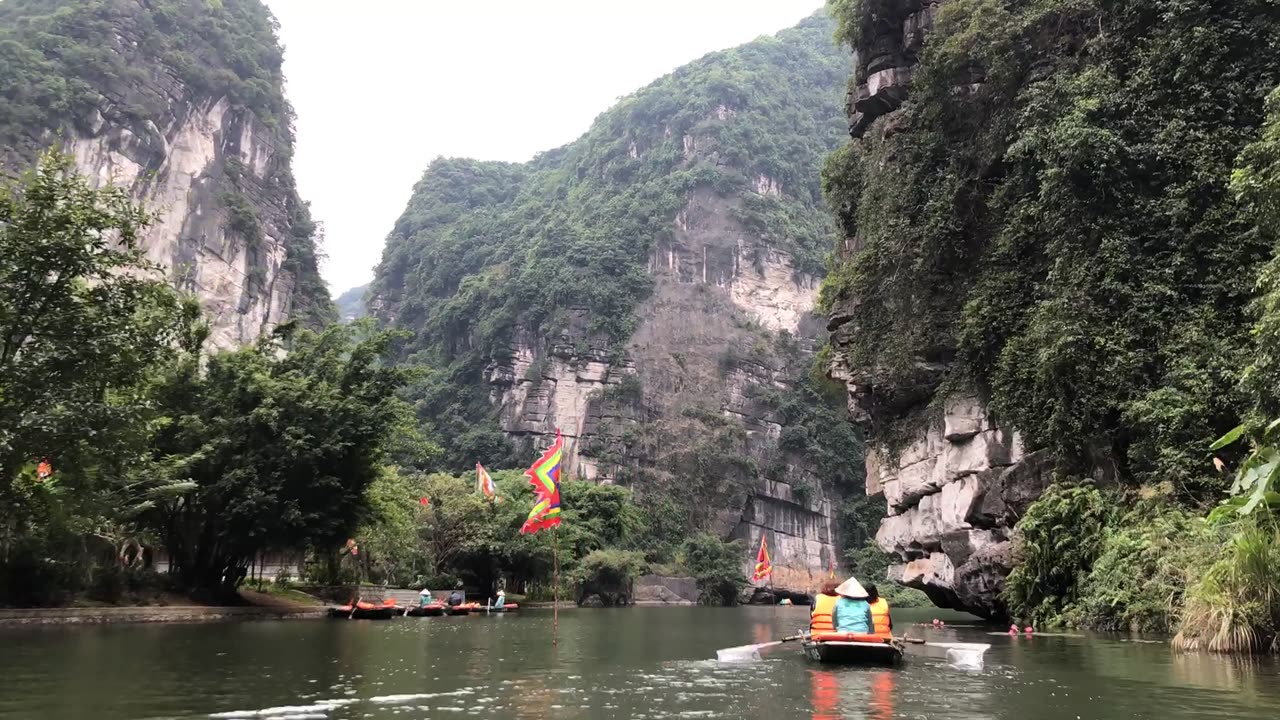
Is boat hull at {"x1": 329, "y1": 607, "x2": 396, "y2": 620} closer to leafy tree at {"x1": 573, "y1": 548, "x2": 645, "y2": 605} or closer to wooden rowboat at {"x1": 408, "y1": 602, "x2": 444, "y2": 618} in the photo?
wooden rowboat at {"x1": 408, "y1": 602, "x2": 444, "y2": 618}

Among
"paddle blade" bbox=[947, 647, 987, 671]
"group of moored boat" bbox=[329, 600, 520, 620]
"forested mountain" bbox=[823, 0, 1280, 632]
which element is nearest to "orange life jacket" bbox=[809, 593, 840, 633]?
"paddle blade" bbox=[947, 647, 987, 671]

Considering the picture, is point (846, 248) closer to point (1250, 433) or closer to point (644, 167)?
point (1250, 433)

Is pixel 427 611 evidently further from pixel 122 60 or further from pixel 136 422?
pixel 122 60

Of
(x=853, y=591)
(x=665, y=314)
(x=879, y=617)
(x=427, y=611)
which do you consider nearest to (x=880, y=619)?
(x=879, y=617)

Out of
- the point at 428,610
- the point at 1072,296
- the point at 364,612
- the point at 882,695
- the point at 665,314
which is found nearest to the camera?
the point at 882,695

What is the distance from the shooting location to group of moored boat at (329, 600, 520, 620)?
23.1 m

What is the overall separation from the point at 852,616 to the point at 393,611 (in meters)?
16.6

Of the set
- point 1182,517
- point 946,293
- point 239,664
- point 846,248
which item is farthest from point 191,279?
point 1182,517

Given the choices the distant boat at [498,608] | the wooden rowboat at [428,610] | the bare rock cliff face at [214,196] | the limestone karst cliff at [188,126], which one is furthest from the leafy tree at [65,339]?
the bare rock cliff face at [214,196]

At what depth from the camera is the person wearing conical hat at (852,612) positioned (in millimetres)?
11164

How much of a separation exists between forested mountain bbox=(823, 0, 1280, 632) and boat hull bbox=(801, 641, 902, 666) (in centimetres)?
390

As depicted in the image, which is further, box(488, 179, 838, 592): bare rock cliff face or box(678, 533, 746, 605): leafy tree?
box(488, 179, 838, 592): bare rock cliff face

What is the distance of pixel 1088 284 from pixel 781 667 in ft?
38.4

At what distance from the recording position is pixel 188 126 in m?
51.3
